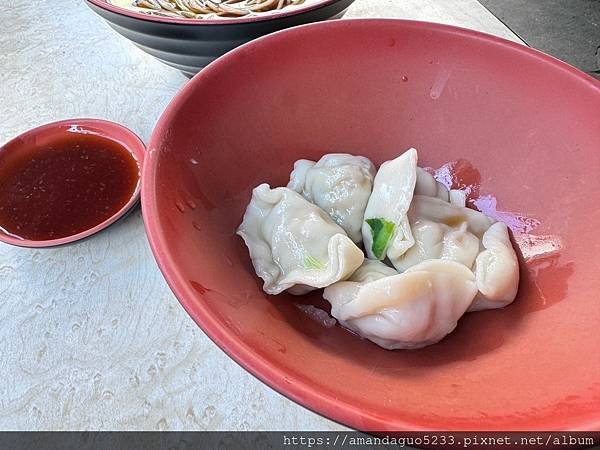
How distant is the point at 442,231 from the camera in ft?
2.95

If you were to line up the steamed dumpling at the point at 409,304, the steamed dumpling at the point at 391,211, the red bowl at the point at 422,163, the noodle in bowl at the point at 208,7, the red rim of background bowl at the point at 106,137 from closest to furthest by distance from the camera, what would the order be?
the red bowl at the point at 422,163
the steamed dumpling at the point at 409,304
the steamed dumpling at the point at 391,211
the red rim of background bowl at the point at 106,137
the noodle in bowl at the point at 208,7

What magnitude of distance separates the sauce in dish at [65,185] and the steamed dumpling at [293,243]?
1.16 feet

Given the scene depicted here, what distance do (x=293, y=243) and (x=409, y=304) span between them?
0.81ft

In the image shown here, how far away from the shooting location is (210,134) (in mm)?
873

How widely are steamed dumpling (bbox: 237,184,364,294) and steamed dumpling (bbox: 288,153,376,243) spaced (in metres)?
0.03

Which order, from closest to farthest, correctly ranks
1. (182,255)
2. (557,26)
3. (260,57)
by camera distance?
(182,255), (260,57), (557,26)

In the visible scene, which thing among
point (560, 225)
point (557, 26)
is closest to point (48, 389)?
point (560, 225)

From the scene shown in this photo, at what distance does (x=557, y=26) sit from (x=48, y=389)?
361cm

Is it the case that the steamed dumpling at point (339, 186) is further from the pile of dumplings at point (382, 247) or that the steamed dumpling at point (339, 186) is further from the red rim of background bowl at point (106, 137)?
the red rim of background bowl at point (106, 137)

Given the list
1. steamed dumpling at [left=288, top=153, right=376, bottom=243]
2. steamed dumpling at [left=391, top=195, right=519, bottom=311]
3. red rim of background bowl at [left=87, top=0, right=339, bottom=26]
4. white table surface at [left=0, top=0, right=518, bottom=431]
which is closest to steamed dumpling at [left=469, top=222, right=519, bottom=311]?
steamed dumpling at [left=391, top=195, right=519, bottom=311]

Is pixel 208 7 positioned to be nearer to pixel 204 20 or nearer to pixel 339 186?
pixel 204 20

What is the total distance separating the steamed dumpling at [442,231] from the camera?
2.89ft

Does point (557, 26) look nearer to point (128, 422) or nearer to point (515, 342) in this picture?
point (515, 342)

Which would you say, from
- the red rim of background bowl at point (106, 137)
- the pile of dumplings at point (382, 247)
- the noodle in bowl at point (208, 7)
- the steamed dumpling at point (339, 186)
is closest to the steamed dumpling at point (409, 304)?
the pile of dumplings at point (382, 247)
